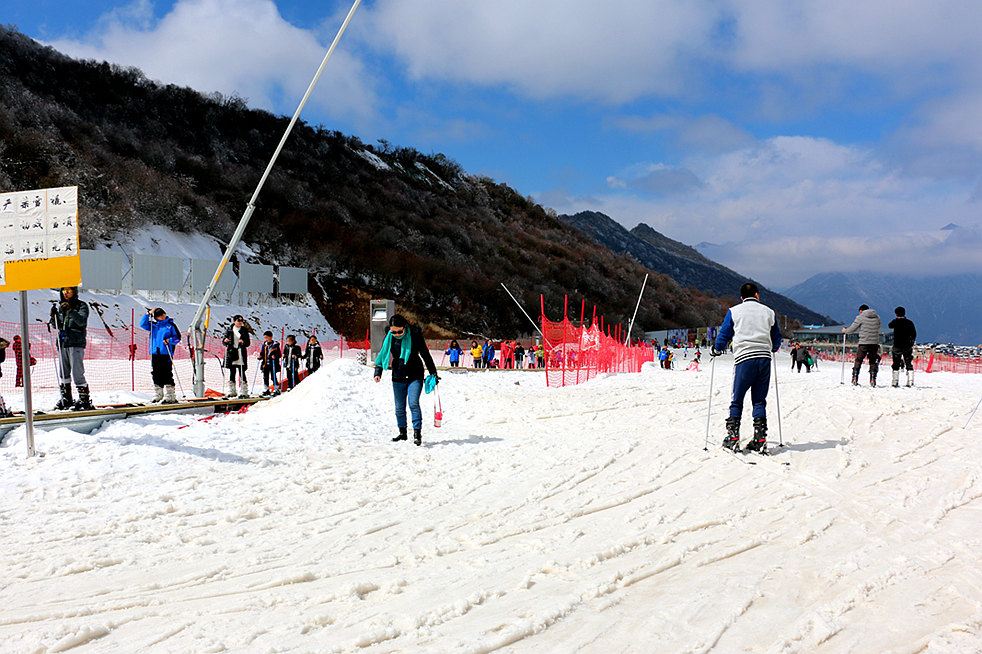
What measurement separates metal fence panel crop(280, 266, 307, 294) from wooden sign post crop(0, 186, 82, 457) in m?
35.2

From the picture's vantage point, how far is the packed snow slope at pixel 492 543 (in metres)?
3.17

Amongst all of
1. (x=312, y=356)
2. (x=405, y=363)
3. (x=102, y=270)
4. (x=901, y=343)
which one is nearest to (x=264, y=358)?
(x=312, y=356)

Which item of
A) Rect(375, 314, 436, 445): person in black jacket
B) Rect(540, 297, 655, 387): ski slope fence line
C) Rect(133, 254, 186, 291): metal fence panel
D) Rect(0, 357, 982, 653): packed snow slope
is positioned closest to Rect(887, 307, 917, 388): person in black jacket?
Rect(0, 357, 982, 653): packed snow slope

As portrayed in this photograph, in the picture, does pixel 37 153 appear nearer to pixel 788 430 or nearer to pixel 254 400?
pixel 254 400

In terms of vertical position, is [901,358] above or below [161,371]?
below

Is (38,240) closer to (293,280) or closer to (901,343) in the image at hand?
(901,343)

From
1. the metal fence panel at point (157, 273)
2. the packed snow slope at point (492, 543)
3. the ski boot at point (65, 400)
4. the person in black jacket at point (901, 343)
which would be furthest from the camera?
the metal fence panel at point (157, 273)

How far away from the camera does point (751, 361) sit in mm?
7395

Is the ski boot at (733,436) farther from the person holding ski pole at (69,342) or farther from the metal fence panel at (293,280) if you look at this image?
the metal fence panel at (293,280)

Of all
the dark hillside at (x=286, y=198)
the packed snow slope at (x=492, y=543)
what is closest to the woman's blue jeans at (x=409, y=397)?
the packed snow slope at (x=492, y=543)

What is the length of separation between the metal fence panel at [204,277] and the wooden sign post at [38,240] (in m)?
31.3

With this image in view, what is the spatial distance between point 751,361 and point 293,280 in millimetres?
38129

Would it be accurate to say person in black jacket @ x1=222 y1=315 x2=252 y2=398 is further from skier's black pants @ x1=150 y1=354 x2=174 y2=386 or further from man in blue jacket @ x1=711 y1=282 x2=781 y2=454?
man in blue jacket @ x1=711 y1=282 x2=781 y2=454

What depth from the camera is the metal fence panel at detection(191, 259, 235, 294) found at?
1465 inches
